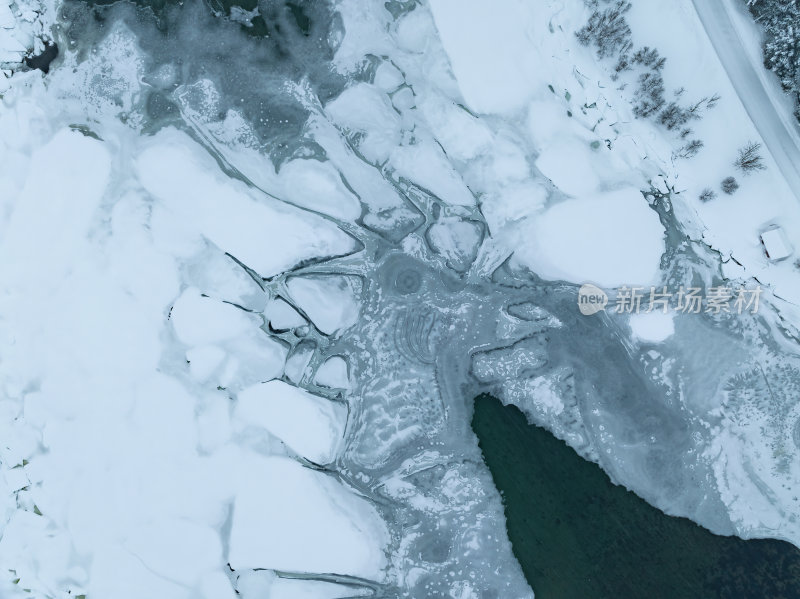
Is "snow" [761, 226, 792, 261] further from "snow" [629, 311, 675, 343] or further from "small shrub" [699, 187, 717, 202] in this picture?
"snow" [629, 311, 675, 343]

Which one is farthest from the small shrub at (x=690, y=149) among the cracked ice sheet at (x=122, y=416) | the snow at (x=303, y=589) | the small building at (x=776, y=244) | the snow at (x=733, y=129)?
the snow at (x=303, y=589)

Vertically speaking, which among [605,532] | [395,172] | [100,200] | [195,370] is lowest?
[605,532]

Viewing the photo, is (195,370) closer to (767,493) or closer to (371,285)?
(371,285)

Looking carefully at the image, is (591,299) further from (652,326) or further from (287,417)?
(287,417)

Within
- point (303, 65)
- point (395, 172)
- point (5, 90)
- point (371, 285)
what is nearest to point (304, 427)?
point (371, 285)

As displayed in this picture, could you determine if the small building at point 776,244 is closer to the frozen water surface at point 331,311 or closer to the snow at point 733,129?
the snow at point 733,129

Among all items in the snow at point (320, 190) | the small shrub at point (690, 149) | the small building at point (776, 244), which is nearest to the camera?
the small building at point (776, 244)
